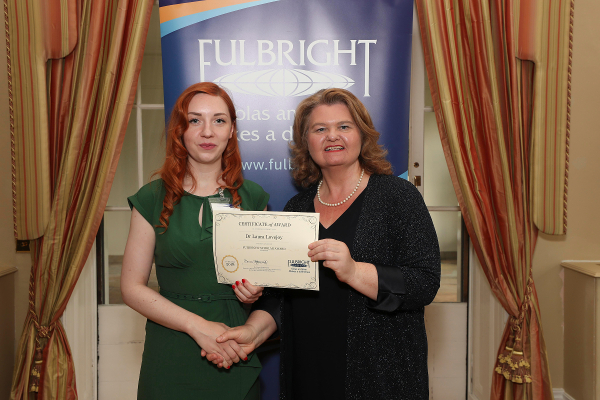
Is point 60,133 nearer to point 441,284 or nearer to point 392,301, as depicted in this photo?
point 392,301

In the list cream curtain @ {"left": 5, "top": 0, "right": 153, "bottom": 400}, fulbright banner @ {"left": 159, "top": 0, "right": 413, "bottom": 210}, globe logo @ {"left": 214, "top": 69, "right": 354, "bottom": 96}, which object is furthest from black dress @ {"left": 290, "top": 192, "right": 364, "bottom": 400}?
cream curtain @ {"left": 5, "top": 0, "right": 153, "bottom": 400}

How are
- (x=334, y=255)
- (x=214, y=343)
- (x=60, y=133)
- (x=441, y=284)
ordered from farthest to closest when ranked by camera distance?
(x=441, y=284)
(x=60, y=133)
(x=214, y=343)
(x=334, y=255)

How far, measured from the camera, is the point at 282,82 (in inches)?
91.5

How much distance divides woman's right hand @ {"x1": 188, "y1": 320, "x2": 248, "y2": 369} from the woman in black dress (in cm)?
3

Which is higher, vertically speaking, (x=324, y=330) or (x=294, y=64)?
(x=294, y=64)

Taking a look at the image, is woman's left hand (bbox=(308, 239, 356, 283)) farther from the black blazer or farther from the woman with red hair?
the woman with red hair

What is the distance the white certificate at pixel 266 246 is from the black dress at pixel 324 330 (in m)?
0.16

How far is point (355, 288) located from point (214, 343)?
0.53 m

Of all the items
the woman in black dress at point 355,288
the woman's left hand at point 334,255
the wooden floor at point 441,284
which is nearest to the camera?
the woman's left hand at point 334,255

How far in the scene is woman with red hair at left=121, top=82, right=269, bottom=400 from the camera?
4.83ft

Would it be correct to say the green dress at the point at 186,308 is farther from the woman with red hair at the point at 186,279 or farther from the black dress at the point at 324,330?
the black dress at the point at 324,330

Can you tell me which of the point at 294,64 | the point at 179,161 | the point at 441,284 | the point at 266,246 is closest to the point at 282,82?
the point at 294,64

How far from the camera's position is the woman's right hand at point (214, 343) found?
1454 millimetres

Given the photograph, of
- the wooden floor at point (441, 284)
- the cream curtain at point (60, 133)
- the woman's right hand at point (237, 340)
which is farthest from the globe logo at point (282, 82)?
the wooden floor at point (441, 284)
